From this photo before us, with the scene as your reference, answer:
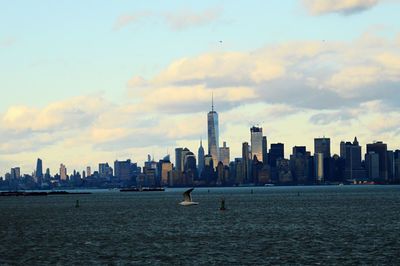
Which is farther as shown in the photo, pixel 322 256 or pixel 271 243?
pixel 271 243

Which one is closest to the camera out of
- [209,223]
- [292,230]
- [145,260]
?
[145,260]

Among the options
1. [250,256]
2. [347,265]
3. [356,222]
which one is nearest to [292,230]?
[356,222]

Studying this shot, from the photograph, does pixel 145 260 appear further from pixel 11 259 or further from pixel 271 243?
pixel 271 243

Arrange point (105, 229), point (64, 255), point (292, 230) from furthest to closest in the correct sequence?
point (105, 229) → point (292, 230) → point (64, 255)

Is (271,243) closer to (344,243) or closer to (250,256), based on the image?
(344,243)

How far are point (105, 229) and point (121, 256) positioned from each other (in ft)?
133

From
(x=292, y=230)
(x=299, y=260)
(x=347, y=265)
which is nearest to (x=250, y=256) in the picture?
(x=299, y=260)

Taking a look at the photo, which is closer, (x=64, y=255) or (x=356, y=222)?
(x=64, y=255)

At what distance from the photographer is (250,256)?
74938 millimetres

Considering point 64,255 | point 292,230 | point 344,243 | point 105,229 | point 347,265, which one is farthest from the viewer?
point 105,229

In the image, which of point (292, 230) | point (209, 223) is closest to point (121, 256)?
point (292, 230)

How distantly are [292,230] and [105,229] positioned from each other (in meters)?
27.3

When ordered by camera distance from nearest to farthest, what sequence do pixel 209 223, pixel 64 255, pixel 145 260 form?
pixel 145 260 → pixel 64 255 → pixel 209 223

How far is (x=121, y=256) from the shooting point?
76.5 m
